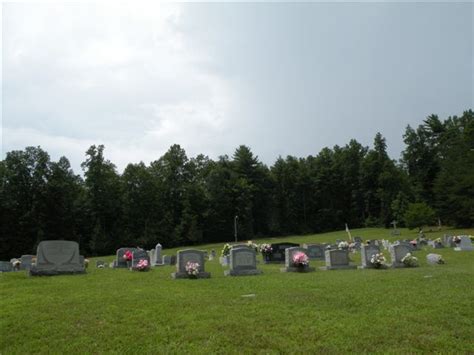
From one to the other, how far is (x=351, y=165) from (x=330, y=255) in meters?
63.0

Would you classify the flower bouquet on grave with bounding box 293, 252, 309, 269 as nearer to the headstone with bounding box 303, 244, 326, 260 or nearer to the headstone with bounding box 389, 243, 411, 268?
the headstone with bounding box 389, 243, 411, 268

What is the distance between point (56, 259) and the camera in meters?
15.4

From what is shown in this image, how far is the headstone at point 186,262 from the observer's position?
1463cm

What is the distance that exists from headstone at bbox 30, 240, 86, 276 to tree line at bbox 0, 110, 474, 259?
39.7m

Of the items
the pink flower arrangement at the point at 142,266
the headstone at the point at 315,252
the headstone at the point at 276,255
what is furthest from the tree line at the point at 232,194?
the pink flower arrangement at the point at 142,266

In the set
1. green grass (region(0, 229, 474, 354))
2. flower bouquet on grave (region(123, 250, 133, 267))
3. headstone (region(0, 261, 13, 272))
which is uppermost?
flower bouquet on grave (region(123, 250, 133, 267))

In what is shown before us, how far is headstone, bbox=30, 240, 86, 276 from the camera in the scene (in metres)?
15.1

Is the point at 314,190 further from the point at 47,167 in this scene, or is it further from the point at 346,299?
the point at 346,299

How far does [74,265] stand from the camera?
Answer: 1570cm

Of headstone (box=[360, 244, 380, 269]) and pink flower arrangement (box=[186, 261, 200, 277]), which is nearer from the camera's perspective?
pink flower arrangement (box=[186, 261, 200, 277])

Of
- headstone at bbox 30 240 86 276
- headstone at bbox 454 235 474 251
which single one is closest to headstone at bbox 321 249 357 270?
headstone at bbox 30 240 86 276

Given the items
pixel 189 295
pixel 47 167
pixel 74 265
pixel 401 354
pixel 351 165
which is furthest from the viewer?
pixel 351 165

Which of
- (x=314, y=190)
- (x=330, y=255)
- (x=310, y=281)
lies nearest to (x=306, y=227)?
(x=314, y=190)

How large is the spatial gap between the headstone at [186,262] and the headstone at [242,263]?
3.49 feet
